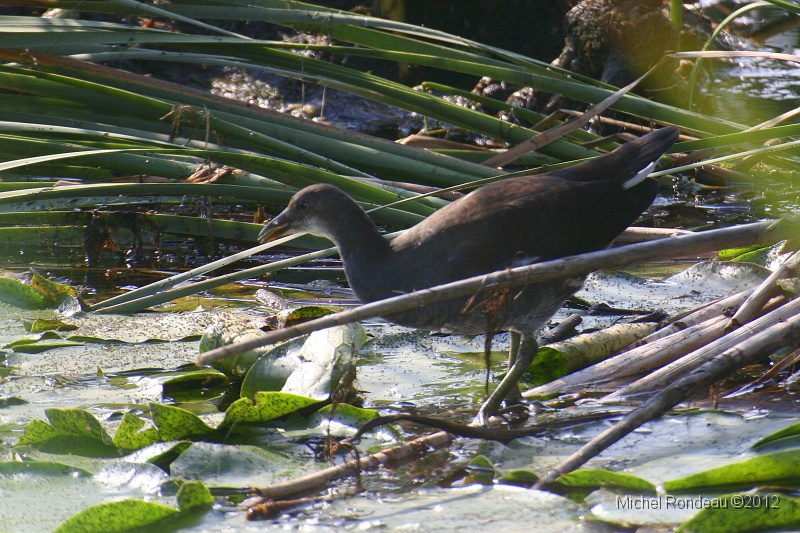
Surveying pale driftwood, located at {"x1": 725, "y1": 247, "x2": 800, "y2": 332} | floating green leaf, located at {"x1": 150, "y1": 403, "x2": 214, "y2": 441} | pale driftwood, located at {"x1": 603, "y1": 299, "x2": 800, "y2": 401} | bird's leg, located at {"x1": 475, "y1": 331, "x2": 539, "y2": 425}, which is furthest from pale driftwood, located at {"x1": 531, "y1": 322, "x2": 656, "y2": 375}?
floating green leaf, located at {"x1": 150, "y1": 403, "x2": 214, "y2": 441}

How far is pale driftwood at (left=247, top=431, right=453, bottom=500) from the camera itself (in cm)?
196

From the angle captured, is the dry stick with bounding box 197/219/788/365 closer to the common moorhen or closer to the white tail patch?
the common moorhen

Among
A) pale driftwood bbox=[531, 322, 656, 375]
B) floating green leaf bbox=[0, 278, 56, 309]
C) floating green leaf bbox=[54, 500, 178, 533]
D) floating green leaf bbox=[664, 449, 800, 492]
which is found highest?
floating green leaf bbox=[664, 449, 800, 492]

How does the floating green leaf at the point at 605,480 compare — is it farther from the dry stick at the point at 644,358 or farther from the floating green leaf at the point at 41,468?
the floating green leaf at the point at 41,468

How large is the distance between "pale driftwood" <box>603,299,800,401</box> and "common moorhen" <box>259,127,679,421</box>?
0.38m

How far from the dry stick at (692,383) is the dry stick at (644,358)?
1.01 feet

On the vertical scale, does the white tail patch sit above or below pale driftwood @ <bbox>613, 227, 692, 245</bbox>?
above

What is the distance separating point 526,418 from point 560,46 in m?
5.69

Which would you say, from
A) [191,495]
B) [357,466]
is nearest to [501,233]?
[357,466]

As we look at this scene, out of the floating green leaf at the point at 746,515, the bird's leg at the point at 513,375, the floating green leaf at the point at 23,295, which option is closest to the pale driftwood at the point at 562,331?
the bird's leg at the point at 513,375

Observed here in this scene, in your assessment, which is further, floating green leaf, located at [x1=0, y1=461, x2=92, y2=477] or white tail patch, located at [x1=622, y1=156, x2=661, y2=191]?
white tail patch, located at [x1=622, y1=156, x2=661, y2=191]

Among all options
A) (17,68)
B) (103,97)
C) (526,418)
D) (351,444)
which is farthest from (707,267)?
(17,68)

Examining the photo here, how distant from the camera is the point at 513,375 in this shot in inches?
110

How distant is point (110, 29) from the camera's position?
149 inches
